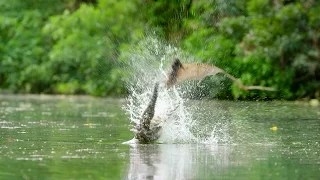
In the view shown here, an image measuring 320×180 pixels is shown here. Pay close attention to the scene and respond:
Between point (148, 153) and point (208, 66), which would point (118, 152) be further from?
point (208, 66)

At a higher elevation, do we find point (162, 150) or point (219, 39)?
point (219, 39)

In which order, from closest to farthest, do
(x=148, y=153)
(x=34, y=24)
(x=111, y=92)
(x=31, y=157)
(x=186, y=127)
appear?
(x=31, y=157) < (x=148, y=153) < (x=186, y=127) < (x=111, y=92) < (x=34, y=24)

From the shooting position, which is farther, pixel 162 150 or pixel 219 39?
pixel 219 39

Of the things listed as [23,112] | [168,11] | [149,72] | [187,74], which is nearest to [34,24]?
[168,11]

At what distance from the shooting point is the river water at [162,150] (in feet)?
30.0

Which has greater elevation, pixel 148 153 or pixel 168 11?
pixel 168 11

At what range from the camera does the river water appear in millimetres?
9141

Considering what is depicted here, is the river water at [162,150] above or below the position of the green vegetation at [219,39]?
below

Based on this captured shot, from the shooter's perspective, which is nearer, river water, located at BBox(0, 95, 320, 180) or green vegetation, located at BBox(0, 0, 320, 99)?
river water, located at BBox(0, 95, 320, 180)

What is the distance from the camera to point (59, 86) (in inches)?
1462

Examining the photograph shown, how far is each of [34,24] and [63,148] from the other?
98.8 feet

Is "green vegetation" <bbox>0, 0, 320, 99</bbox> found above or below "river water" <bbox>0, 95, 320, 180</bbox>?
above

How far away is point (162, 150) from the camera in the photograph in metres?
11.6

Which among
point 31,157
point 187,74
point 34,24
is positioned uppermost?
point 34,24
